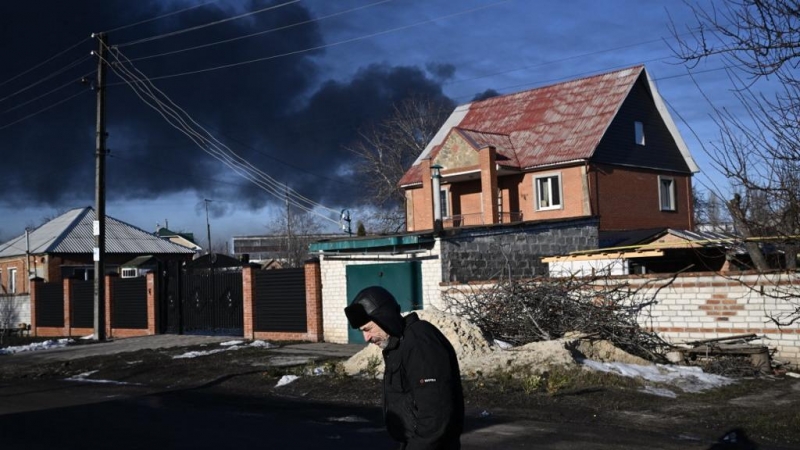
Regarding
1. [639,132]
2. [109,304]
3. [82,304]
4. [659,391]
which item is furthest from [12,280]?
[659,391]

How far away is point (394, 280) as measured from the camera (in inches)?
819

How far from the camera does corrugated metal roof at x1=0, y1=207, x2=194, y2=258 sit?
155 feet

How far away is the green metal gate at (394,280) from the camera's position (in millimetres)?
20453

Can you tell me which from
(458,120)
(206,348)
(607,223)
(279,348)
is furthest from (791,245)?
(458,120)

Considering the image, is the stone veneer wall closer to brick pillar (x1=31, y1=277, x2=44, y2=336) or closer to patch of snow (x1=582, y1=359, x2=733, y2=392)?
patch of snow (x1=582, y1=359, x2=733, y2=392)

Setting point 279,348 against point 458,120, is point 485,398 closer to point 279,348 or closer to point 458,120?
point 279,348

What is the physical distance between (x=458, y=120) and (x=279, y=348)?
2243 centimetres

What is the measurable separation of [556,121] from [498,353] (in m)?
22.8

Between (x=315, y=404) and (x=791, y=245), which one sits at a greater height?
(x=791, y=245)

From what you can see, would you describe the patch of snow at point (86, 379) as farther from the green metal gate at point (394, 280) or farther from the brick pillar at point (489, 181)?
the brick pillar at point (489, 181)

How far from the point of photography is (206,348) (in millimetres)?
22500

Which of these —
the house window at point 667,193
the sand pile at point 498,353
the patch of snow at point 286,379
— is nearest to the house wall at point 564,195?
the house window at point 667,193

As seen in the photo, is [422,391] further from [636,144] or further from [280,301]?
[636,144]

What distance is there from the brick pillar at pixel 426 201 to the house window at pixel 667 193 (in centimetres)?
1004
